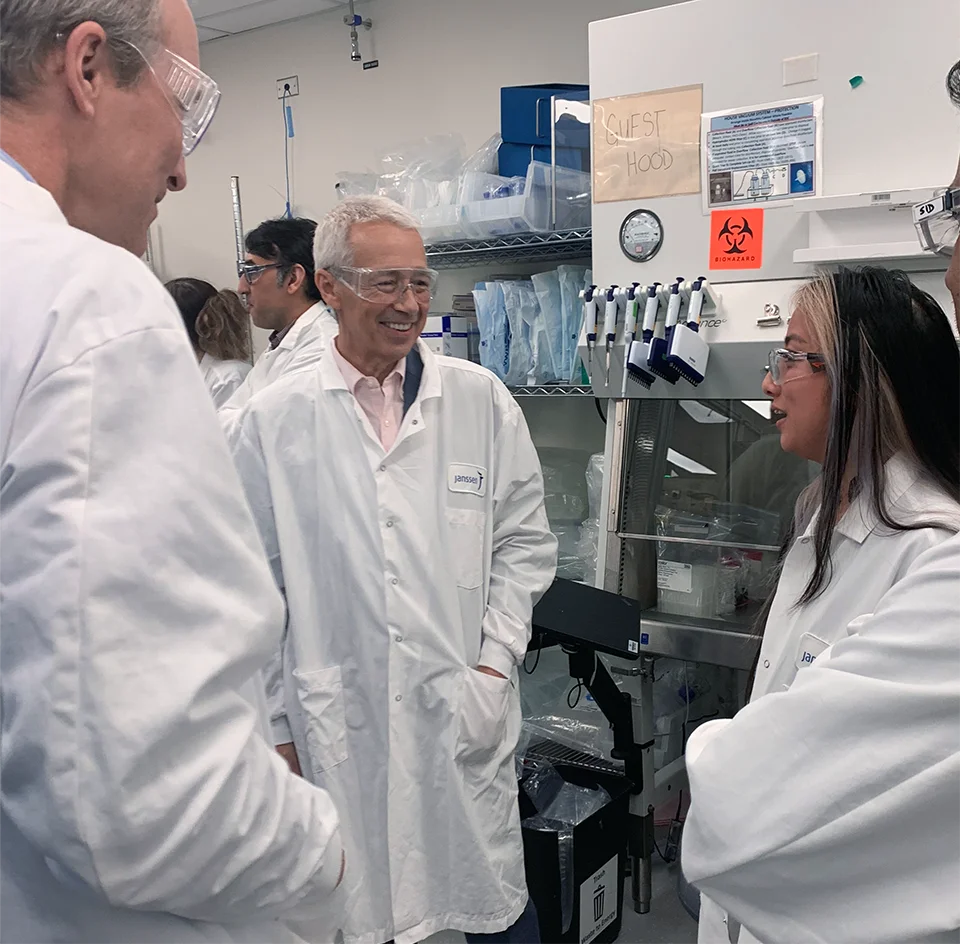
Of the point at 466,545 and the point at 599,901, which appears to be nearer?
the point at 466,545

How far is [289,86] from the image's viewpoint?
11.6ft

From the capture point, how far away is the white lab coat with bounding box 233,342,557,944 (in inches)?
62.4

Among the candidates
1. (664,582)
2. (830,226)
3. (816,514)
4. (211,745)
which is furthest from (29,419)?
(664,582)

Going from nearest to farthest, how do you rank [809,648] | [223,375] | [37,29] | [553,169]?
[37,29], [809,648], [553,169], [223,375]

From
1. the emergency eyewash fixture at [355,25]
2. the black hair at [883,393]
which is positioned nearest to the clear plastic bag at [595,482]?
the black hair at [883,393]

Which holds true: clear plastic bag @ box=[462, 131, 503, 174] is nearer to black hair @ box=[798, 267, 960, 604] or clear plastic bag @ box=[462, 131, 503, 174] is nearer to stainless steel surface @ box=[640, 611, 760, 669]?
stainless steel surface @ box=[640, 611, 760, 669]

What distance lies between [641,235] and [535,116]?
0.68m

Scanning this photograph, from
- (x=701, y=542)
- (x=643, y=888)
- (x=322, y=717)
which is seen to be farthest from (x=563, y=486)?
(x=322, y=717)

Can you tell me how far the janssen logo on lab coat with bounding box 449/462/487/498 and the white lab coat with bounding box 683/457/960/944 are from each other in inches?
37.4

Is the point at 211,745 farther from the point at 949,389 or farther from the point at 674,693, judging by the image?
the point at 674,693

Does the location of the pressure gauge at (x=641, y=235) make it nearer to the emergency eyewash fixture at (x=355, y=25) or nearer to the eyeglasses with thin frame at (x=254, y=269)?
the eyeglasses with thin frame at (x=254, y=269)

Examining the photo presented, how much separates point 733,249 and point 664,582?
0.86 metres

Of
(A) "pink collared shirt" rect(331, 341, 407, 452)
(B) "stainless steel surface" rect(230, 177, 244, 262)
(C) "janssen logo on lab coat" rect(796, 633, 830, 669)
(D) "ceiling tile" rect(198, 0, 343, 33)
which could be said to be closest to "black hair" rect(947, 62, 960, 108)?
(C) "janssen logo on lab coat" rect(796, 633, 830, 669)

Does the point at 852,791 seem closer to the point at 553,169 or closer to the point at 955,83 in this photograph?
the point at 955,83
